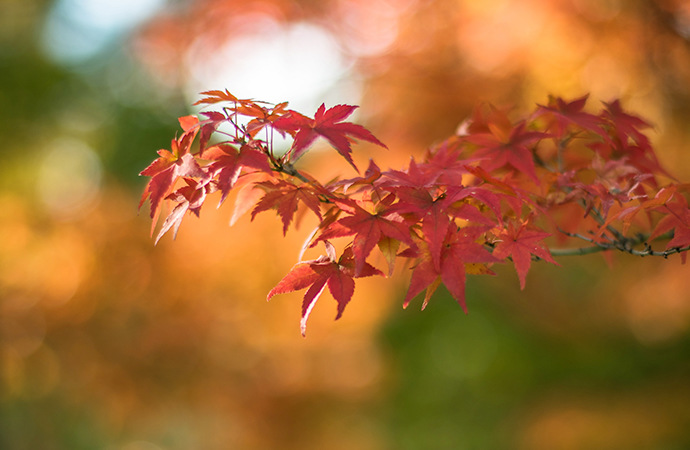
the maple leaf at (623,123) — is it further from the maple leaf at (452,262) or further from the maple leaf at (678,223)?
the maple leaf at (452,262)

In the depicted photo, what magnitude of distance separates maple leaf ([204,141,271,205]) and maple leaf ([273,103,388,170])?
0.13ft

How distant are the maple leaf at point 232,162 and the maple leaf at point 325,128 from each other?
4 centimetres

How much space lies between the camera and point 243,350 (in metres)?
2.84

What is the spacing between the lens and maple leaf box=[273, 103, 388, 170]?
65 centimetres

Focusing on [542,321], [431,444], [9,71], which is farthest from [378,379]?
[9,71]

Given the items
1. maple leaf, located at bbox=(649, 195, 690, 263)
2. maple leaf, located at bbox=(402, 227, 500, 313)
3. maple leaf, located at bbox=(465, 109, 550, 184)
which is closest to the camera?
maple leaf, located at bbox=(402, 227, 500, 313)

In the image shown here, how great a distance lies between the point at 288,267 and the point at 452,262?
83.1 inches

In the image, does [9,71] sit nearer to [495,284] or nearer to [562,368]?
[495,284]

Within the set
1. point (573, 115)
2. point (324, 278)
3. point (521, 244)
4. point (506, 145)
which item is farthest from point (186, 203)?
point (573, 115)

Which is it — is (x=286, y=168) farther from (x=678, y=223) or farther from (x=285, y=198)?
(x=678, y=223)

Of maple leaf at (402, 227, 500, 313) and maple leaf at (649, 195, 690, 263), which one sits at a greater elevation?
maple leaf at (649, 195, 690, 263)

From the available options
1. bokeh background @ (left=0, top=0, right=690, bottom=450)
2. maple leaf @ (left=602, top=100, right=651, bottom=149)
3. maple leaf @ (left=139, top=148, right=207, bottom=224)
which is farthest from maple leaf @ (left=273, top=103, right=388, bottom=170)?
bokeh background @ (left=0, top=0, right=690, bottom=450)

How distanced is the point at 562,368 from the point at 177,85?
10.3 ft

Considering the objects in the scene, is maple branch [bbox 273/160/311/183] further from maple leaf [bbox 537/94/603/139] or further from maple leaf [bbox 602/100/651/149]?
maple leaf [bbox 602/100/651/149]
